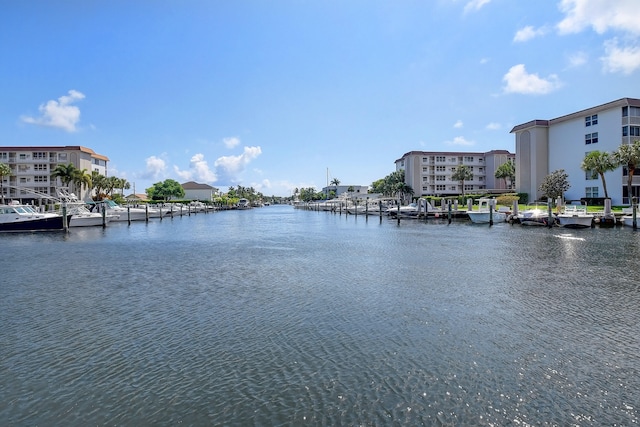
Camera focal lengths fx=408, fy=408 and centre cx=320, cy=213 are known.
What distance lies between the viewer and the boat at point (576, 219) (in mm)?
46375

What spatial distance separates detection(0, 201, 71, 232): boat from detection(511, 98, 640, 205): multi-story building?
251 ft

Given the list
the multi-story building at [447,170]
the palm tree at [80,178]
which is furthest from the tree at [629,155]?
the palm tree at [80,178]

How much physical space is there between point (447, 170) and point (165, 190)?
92.3 m

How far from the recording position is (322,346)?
433 inches

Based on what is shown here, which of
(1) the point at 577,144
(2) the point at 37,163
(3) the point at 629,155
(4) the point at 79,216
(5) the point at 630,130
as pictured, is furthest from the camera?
(2) the point at 37,163

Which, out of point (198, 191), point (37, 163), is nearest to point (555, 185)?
point (37, 163)

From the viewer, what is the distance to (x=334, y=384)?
8.83 meters

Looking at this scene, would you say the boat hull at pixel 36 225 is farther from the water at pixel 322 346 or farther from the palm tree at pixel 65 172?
the palm tree at pixel 65 172

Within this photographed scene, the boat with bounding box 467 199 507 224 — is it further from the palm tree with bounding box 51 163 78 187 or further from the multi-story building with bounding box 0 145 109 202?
the multi-story building with bounding box 0 145 109 202

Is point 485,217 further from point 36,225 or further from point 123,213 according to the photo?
point 123,213

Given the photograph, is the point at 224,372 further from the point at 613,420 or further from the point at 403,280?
the point at 403,280

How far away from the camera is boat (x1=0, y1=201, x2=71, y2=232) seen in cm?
4672

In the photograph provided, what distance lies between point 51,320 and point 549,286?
63.8 ft

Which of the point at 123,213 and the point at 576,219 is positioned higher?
the point at 123,213
